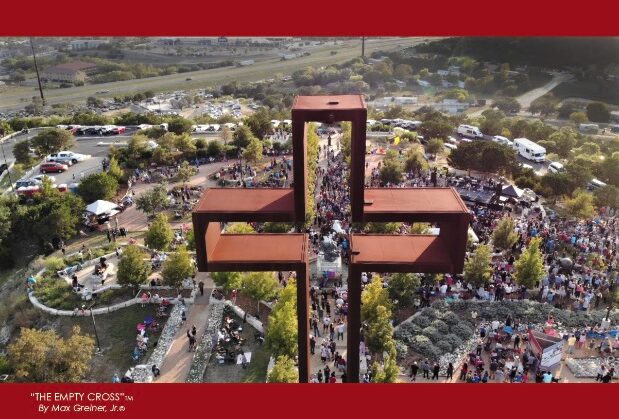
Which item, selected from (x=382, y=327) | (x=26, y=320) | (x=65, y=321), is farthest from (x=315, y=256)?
(x=26, y=320)

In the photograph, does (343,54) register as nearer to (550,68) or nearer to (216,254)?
(550,68)

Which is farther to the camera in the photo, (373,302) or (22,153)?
(22,153)

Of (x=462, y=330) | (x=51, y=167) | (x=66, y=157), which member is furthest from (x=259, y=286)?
(x=66, y=157)

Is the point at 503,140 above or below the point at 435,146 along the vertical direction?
below

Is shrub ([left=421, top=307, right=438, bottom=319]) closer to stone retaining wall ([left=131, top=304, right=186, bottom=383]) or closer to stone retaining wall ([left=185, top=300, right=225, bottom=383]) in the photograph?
stone retaining wall ([left=185, top=300, right=225, bottom=383])

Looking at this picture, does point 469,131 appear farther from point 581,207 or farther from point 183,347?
point 183,347
